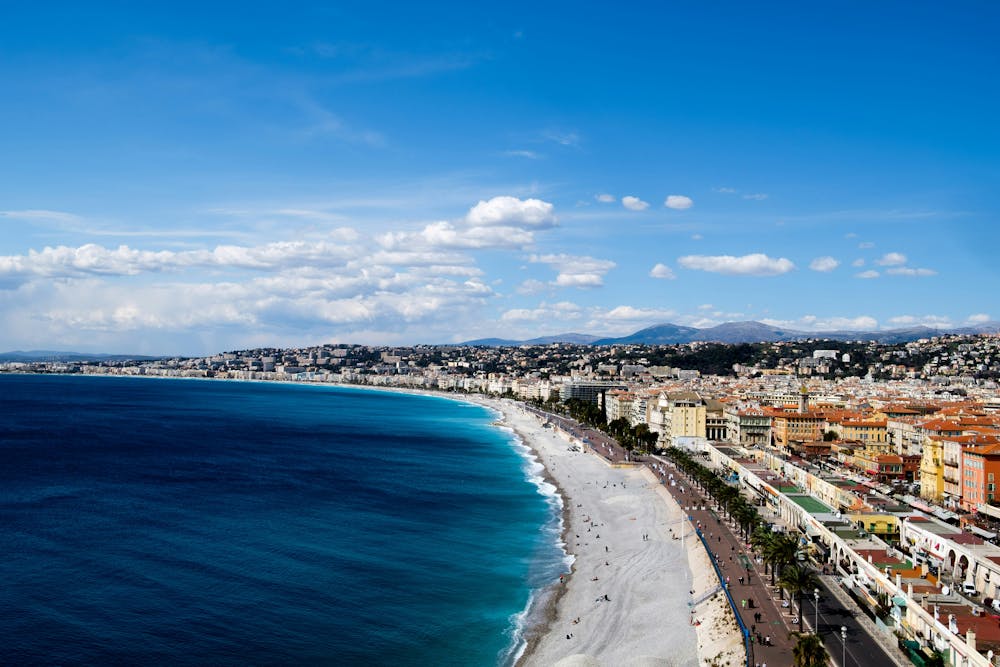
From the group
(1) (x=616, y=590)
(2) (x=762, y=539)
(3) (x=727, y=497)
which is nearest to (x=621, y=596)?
(1) (x=616, y=590)

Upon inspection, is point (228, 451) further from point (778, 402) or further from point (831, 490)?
point (778, 402)

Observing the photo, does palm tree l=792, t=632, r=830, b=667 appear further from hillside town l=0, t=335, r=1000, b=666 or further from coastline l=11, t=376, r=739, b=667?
hillside town l=0, t=335, r=1000, b=666

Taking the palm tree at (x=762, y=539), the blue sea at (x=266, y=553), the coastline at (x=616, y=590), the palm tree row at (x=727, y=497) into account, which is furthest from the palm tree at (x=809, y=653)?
the palm tree row at (x=727, y=497)

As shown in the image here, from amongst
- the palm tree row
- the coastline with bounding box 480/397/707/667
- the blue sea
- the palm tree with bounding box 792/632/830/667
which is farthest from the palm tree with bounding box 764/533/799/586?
the blue sea

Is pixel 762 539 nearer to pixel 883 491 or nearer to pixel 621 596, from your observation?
pixel 621 596

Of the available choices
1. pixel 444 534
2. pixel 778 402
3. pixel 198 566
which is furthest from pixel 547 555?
pixel 778 402
